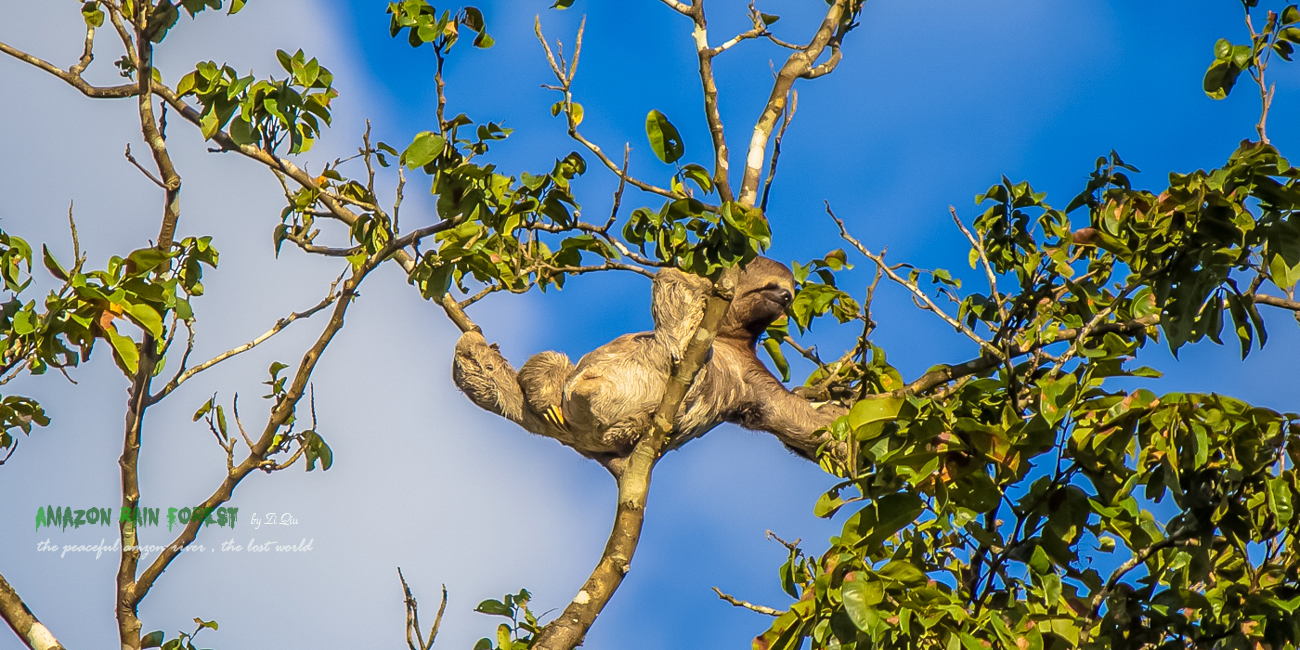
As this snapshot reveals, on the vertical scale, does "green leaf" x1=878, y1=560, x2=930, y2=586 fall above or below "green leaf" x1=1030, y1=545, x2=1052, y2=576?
below

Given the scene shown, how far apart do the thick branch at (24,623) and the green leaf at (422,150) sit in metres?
1.97

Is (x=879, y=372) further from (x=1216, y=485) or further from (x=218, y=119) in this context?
(x=218, y=119)

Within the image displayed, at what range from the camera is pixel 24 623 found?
12.4 ft

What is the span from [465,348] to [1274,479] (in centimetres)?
302

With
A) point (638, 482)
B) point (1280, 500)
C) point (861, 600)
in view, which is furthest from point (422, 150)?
point (1280, 500)

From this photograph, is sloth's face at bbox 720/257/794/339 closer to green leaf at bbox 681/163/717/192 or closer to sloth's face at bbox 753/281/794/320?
sloth's face at bbox 753/281/794/320

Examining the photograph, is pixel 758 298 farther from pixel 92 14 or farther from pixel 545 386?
pixel 92 14

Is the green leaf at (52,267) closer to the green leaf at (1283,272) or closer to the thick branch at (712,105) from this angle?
the thick branch at (712,105)

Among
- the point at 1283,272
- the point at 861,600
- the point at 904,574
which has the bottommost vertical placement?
the point at 861,600

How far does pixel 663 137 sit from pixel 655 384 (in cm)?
114

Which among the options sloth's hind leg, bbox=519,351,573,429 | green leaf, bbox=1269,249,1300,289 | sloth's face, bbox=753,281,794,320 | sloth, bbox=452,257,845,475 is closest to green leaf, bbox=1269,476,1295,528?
green leaf, bbox=1269,249,1300,289

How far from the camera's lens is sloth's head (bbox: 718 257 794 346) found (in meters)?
4.97

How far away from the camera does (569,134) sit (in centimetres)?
387

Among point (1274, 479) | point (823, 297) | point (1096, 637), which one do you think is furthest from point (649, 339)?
point (1274, 479)
